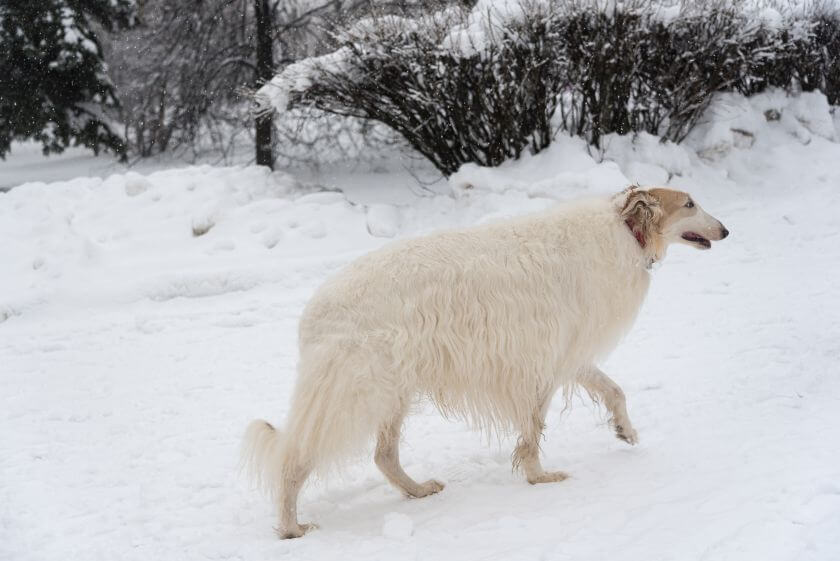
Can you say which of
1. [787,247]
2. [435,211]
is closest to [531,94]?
[435,211]

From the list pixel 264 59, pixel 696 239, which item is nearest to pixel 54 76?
pixel 264 59

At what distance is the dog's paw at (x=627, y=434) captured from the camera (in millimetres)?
4609

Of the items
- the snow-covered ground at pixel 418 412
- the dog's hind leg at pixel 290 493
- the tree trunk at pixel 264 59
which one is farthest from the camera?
the tree trunk at pixel 264 59

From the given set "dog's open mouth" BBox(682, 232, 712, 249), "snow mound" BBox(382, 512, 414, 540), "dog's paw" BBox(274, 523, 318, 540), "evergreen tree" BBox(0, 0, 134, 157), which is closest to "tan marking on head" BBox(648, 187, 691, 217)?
"dog's open mouth" BBox(682, 232, 712, 249)

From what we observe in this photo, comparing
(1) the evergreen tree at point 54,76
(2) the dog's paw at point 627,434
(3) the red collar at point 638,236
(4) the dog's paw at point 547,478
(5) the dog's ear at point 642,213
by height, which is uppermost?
(1) the evergreen tree at point 54,76

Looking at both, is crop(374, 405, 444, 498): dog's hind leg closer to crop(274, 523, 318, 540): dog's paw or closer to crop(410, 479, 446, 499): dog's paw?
crop(410, 479, 446, 499): dog's paw

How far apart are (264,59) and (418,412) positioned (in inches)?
378

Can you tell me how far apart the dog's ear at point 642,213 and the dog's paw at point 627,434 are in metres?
1.12

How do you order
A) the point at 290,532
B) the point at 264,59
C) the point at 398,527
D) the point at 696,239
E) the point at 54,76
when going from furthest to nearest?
the point at 54,76 → the point at 264,59 → the point at 696,239 → the point at 290,532 → the point at 398,527

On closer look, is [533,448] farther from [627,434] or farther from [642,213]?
[642,213]

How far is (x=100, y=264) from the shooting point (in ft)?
28.4

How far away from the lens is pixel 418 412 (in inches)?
171

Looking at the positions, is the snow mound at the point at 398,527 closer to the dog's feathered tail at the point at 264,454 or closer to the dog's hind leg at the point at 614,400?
the dog's feathered tail at the point at 264,454

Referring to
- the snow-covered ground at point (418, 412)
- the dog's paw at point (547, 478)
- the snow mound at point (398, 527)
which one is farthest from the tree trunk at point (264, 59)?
the snow mound at point (398, 527)
